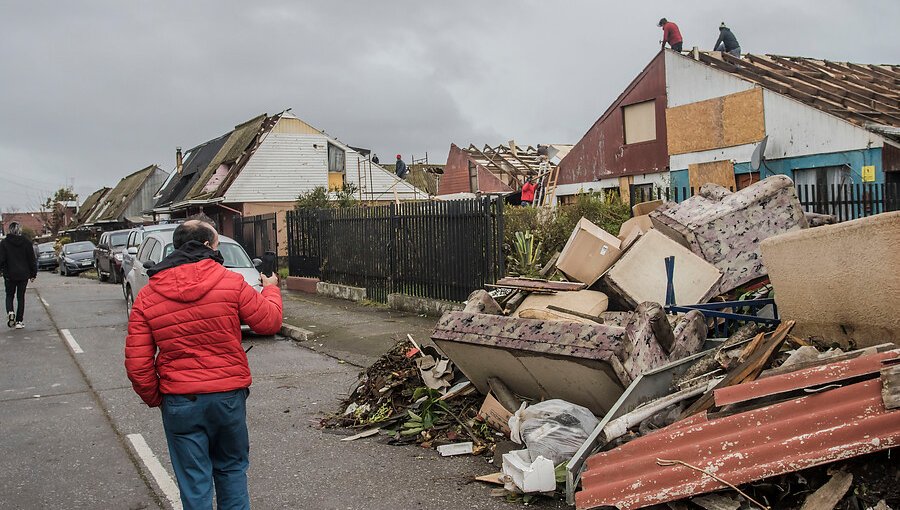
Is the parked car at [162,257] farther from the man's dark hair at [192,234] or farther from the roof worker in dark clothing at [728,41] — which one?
the roof worker in dark clothing at [728,41]

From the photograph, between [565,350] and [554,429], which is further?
[565,350]

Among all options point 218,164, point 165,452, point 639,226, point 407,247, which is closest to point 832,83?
point 407,247

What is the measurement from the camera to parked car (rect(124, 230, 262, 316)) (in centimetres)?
1301

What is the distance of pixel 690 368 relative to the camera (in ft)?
18.2

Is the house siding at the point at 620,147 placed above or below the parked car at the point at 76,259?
above

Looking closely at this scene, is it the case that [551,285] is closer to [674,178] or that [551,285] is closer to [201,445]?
[201,445]

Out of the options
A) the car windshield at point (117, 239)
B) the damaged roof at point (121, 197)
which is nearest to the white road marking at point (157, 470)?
the car windshield at point (117, 239)

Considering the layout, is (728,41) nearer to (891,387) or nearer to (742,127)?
(742,127)

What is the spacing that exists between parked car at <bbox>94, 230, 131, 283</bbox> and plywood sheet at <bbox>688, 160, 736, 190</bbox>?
1841cm

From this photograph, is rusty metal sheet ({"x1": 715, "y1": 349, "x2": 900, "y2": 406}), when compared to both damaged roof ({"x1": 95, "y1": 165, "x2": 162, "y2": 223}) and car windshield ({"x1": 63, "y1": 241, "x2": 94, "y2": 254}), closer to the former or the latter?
car windshield ({"x1": 63, "y1": 241, "x2": 94, "y2": 254})

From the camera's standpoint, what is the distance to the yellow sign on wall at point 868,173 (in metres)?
14.6

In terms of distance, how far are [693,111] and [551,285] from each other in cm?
1412

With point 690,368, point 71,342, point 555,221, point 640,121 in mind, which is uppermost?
point 640,121

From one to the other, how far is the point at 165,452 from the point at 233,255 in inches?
301
